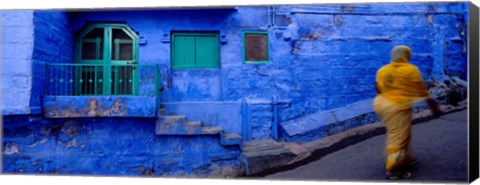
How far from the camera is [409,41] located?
5090mm

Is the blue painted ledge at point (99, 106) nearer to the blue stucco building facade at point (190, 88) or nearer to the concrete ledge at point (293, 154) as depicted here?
the blue stucco building facade at point (190, 88)

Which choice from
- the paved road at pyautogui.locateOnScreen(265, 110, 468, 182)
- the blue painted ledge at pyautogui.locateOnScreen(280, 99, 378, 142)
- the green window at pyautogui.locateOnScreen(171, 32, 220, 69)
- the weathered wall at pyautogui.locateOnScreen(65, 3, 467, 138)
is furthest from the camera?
the green window at pyautogui.locateOnScreen(171, 32, 220, 69)

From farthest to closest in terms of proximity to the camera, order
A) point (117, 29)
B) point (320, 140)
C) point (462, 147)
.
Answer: point (117, 29), point (320, 140), point (462, 147)

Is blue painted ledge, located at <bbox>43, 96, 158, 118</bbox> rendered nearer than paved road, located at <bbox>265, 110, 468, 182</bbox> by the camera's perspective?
No

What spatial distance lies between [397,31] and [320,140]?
64.1 inches

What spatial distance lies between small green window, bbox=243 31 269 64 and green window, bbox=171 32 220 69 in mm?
409

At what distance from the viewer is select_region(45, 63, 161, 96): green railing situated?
550 cm

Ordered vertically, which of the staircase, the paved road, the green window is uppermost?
the green window

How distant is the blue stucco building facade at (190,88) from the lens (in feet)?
17.4

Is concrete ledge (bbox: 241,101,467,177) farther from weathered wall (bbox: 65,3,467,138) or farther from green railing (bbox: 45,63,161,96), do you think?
green railing (bbox: 45,63,161,96)

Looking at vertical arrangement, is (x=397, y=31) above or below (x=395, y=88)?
above

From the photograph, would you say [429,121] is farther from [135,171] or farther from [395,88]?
[135,171]

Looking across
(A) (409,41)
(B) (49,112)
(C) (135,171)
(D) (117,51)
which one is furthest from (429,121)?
(B) (49,112)

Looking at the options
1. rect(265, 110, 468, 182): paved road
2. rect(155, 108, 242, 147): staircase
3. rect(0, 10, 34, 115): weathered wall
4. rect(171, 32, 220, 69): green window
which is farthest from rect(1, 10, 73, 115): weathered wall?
rect(265, 110, 468, 182): paved road
